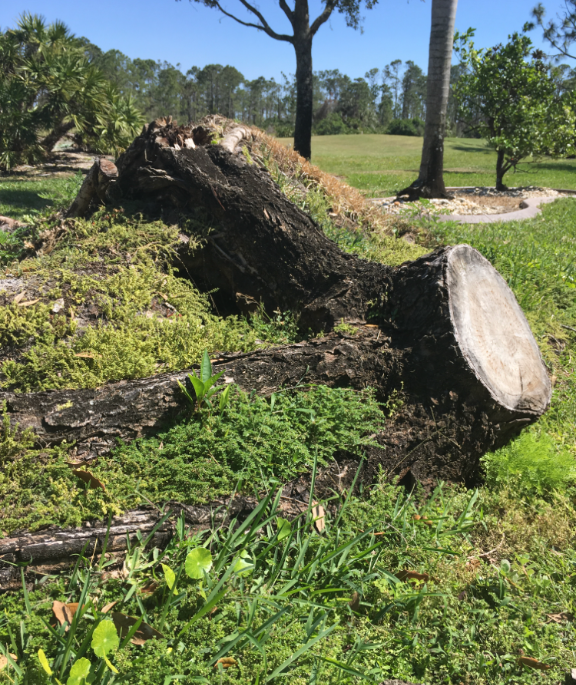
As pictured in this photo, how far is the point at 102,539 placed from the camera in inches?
75.0

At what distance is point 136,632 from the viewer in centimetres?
163

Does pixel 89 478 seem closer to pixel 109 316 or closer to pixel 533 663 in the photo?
pixel 109 316

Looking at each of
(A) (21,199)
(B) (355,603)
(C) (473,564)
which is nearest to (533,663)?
(C) (473,564)

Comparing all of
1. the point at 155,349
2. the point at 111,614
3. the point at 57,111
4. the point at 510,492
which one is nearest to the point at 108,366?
the point at 155,349

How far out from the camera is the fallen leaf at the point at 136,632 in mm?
1608

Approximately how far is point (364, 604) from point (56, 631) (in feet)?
3.73

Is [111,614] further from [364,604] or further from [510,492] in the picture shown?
[510,492]

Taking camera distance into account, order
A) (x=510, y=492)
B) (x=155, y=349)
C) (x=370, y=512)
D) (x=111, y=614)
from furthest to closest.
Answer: (x=155, y=349)
(x=510, y=492)
(x=370, y=512)
(x=111, y=614)

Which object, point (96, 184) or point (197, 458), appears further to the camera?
point (96, 184)

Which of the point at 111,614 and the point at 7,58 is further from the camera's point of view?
the point at 7,58

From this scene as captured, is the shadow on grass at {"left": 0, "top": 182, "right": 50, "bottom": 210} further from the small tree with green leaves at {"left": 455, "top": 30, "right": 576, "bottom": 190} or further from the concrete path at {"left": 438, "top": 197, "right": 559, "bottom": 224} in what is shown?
the small tree with green leaves at {"left": 455, "top": 30, "right": 576, "bottom": 190}

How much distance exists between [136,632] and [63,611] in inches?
10.6

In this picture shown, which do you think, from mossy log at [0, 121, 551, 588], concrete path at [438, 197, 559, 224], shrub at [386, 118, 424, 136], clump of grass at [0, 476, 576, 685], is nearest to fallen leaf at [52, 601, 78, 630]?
clump of grass at [0, 476, 576, 685]

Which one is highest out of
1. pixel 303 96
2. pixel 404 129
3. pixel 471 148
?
pixel 404 129
